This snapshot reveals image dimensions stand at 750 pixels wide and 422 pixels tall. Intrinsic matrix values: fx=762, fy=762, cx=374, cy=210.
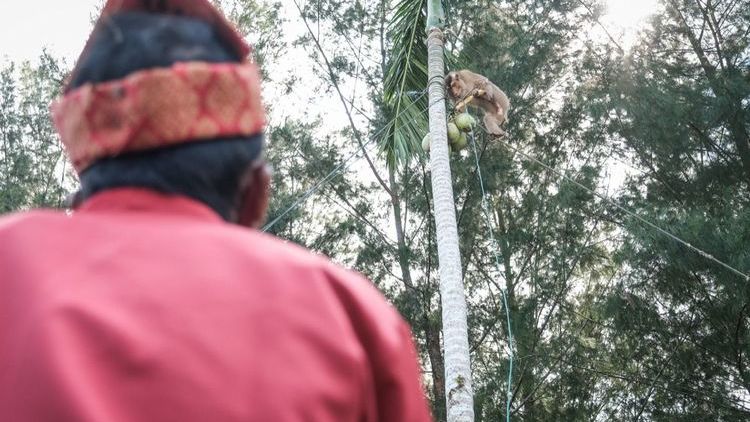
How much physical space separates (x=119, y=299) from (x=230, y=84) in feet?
0.97

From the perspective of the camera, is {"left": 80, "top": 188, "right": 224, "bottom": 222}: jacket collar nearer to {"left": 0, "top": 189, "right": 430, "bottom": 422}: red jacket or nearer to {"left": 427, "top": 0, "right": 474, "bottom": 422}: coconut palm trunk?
{"left": 0, "top": 189, "right": 430, "bottom": 422}: red jacket

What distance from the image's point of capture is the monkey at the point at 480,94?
6094mm

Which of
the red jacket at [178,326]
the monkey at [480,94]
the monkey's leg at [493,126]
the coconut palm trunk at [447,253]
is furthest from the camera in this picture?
the monkey's leg at [493,126]

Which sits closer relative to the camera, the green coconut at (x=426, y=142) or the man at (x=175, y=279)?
the man at (x=175, y=279)

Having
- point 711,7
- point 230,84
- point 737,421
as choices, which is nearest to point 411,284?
point 737,421

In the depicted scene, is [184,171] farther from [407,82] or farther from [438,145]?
[407,82]

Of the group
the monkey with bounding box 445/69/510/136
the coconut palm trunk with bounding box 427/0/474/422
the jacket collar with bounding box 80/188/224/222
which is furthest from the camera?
the monkey with bounding box 445/69/510/136

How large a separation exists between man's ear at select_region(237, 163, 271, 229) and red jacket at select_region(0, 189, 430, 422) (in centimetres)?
8

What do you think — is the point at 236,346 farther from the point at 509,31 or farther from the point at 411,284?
the point at 509,31

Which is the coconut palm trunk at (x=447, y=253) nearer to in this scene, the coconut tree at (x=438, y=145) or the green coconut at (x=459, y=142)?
the coconut tree at (x=438, y=145)

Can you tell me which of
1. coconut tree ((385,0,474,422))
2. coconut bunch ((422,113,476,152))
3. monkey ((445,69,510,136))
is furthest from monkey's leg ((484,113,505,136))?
coconut tree ((385,0,474,422))

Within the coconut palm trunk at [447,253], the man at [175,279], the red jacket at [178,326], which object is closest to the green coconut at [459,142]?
the coconut palm trunk at [447,253]

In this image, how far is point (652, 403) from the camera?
11.4 metres

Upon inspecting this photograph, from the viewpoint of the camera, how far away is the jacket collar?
814 mm
